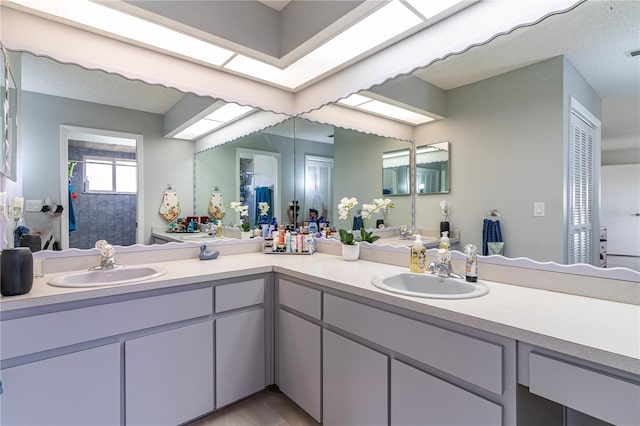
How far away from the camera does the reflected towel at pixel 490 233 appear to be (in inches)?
59.6

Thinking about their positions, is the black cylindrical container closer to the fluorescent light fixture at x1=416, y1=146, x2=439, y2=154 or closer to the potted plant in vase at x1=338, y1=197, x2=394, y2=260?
the potted plant in vase at x1=338, y1=197, x2=394, y2=260

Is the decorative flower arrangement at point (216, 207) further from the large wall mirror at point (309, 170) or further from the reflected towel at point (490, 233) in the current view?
the reflected towel at point (490, 233)

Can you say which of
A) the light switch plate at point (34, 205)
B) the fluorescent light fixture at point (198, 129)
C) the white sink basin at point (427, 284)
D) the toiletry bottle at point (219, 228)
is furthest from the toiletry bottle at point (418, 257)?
the light switch plate at point (34, 205)

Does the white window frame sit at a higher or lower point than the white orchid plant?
higher

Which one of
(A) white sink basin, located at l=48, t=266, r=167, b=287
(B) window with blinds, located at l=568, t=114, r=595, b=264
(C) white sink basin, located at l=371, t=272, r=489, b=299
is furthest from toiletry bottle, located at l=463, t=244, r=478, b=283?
(A) white sink basin, located at l=48, t=266, r=167, b=287

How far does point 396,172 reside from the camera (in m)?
2.05

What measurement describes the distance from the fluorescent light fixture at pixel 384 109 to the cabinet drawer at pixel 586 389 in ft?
4.43

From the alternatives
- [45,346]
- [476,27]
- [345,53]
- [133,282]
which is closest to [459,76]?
[476,27]

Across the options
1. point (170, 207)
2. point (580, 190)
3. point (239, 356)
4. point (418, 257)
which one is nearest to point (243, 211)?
point (170, 207)

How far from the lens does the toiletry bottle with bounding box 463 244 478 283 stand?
1452 mm

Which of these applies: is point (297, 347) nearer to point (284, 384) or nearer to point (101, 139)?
point (284, 384)

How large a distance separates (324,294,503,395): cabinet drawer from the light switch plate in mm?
1669

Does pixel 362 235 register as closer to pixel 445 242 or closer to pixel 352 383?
pixel 445 242

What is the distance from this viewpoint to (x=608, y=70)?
1.23 m
